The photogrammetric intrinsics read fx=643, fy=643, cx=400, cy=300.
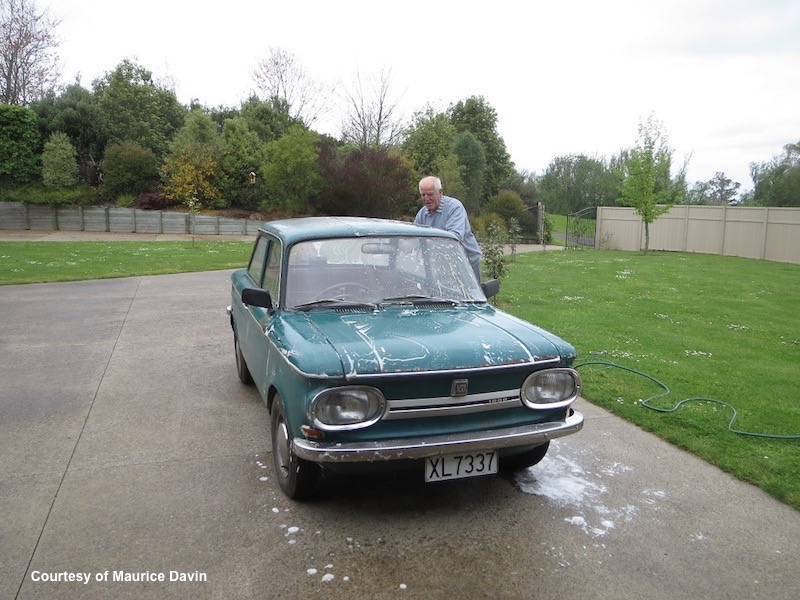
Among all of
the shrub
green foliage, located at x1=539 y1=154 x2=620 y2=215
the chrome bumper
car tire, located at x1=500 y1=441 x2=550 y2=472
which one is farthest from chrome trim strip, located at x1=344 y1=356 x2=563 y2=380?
green foliage, located at x1=539 y1=154 x2=620 y2=215

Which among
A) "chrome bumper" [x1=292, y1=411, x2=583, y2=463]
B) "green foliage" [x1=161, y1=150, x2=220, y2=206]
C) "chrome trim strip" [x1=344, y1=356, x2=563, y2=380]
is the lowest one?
"chrome bumper" [x1=292, y1=411, x2=583, y2=463]

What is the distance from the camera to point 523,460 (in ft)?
14.3

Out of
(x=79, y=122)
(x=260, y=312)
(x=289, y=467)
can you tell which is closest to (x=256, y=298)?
(x=260, y=312)

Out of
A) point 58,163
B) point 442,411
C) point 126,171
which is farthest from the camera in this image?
point 126,171

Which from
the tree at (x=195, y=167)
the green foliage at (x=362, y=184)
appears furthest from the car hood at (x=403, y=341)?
the tree at (x=195, y=167)

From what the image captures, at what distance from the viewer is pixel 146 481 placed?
4.20 meters

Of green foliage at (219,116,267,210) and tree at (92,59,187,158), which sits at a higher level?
tree at (92,59,187,158)

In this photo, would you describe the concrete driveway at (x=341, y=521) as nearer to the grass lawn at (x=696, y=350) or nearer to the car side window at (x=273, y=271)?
the grass lawn at (x=696, y=350)

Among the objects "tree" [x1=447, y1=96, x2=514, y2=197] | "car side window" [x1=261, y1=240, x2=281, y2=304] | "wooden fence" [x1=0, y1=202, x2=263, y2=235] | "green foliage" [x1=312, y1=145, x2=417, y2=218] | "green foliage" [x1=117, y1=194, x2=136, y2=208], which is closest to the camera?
"car side window" [x1=261, y1=240, x2=281, y2=304]

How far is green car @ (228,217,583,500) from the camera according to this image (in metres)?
3.40

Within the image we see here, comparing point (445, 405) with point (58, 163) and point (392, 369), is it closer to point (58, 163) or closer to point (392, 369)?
point (392, 369)

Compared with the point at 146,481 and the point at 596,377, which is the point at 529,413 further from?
the point at 596,377

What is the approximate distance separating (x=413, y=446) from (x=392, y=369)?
420 millimetres

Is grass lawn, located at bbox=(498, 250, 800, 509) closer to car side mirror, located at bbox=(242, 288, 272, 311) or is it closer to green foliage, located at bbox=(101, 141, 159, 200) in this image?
car side mirror, located at bbox=(242, 288, 272, 311)
